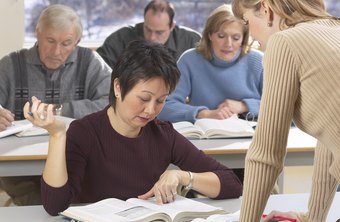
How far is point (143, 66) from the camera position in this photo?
2285 mm

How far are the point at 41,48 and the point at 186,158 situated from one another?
5.21ft

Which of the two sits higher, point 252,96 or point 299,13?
point 299,13

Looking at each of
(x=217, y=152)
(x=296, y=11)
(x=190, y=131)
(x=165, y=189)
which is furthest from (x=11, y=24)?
(x=296, y=11)

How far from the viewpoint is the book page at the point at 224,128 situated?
331 cm

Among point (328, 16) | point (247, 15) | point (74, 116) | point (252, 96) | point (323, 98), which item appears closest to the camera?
point (323, 98)

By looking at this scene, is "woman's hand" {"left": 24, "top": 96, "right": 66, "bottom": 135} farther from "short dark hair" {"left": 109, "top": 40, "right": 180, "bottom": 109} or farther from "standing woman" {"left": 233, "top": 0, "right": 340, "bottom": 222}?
"standing woman" {"left": 233, "top": 0, "right": 340, "bottom": 222}

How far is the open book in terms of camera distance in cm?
193

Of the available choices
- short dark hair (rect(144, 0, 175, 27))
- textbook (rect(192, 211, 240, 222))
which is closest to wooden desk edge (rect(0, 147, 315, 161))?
textbook (rect(192, 211, 240, 222))

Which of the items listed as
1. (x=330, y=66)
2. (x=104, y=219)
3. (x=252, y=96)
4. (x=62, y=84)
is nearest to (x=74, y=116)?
(x=62, y=84)

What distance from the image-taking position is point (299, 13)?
1.61 metres

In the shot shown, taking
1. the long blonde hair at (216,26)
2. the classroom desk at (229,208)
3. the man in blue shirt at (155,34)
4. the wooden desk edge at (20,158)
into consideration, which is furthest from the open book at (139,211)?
the man in blue shirt at (155,34)

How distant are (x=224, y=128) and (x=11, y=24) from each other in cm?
238

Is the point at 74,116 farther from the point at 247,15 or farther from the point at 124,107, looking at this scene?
the point at 247,15

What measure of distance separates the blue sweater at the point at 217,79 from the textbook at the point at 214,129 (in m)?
0.53
